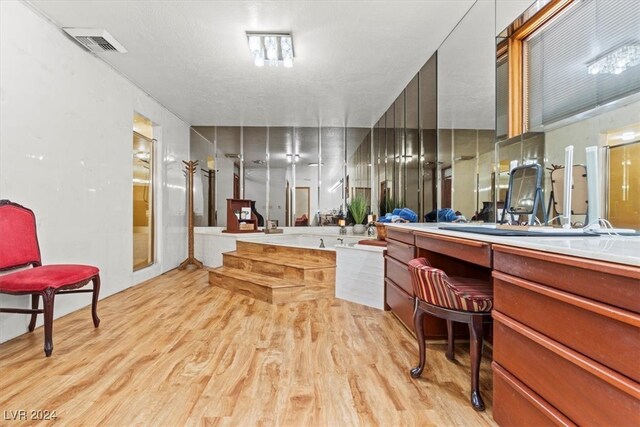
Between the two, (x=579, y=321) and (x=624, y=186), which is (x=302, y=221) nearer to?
(x=624, y=186)

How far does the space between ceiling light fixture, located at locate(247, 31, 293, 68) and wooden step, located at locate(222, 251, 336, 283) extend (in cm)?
235

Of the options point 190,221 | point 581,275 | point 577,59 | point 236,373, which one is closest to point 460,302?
point 581,275

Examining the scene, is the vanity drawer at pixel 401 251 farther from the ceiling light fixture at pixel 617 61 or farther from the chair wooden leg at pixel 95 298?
the chair wooden leg at pixel 95 298

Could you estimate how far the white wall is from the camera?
251 centimetres

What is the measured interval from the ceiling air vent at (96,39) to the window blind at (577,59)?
3706 millimetres

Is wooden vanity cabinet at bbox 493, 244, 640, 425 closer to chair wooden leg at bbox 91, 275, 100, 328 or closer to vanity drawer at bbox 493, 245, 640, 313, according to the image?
vanity drawer at bbox 493, 245, 640, 313

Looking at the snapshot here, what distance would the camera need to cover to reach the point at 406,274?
2580 mm

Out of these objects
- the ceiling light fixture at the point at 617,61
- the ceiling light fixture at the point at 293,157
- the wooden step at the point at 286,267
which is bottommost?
the wooden step at the point at 286,267

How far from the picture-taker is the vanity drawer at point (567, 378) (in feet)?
2.80

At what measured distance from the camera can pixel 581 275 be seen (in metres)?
0.98

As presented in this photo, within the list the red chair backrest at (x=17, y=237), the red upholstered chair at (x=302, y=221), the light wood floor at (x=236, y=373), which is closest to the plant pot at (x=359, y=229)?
the red upholstered chair at (x=302, y=221)

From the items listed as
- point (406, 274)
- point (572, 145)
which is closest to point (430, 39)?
point (572, 145)

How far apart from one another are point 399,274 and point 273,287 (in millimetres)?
1470

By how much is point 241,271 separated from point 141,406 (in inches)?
113
